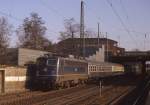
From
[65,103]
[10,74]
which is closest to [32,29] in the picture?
[10,74]

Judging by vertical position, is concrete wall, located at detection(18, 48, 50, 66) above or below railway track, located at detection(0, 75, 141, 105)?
above

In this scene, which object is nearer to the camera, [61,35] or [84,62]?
[84,62]

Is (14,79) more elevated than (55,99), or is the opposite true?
(14,79)

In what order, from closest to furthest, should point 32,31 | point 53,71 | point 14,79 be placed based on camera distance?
point 14,79 < point 53,71 < point 32,31

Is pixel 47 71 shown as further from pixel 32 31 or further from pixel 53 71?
pixel 32 31

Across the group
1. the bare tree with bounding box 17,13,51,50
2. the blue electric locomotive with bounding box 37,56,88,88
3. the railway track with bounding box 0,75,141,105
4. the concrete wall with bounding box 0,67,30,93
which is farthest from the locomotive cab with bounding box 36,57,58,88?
the bare tree with bounding box 17,13,51,50

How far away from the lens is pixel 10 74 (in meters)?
34.7

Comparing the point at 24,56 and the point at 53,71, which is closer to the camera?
the point at 53,71

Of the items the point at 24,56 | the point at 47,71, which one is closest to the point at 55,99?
the point at 47,71

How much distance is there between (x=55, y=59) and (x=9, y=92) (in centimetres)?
514

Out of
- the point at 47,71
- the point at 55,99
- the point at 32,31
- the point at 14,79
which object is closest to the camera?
the point at 55,99

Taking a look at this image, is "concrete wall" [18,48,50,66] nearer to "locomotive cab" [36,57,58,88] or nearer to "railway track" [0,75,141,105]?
"locomotive cab" [36,57,58,88]

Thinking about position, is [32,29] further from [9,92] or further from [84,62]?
[9,92]

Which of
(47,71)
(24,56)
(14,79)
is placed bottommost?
(14,79)
